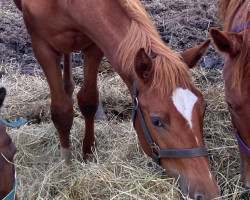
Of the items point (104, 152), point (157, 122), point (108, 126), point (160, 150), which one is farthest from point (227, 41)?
point (108, 126)

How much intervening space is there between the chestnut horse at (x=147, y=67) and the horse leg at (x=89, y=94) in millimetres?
197

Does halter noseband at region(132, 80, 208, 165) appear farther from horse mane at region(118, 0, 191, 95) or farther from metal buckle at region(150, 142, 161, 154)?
horse mane at region(118, 0, 191, 95)

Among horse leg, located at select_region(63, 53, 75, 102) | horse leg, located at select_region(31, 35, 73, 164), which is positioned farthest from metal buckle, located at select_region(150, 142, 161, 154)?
horse leg, located at select_region(63, 53, 75, 102)

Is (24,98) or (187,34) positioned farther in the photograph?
(187,34)

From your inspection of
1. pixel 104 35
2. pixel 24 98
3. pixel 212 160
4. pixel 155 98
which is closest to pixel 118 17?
pixel 104 35

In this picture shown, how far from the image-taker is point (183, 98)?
2602mm

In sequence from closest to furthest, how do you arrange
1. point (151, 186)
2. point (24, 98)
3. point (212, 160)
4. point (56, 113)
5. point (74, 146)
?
point (151, 186) < point (212, 160) < point (56, 113) < point (74, 146) < point (24, 98)

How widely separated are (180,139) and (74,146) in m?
1.54

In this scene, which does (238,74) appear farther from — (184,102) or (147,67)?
(147,67)

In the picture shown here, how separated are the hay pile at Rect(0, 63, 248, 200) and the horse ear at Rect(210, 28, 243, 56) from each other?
0.79 meters

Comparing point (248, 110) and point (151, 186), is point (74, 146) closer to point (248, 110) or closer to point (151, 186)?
point (151, 186)

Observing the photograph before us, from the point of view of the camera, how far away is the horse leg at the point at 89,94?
3730 mm

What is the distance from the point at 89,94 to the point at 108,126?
1.48ft

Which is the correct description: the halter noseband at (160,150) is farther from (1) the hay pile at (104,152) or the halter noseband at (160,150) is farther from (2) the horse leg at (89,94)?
(2) the horse leg at (89,94)
